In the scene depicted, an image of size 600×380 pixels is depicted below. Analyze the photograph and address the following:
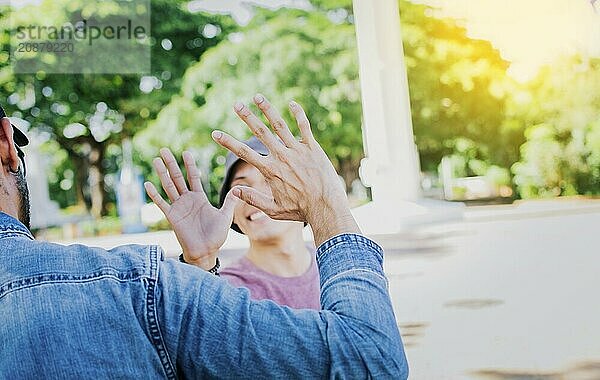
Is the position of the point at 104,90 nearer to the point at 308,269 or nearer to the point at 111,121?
the point at 111,121

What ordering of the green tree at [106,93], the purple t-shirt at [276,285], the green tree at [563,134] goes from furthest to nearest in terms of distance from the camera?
the green tree at [106,93]
the green tree at [563,134]
the purple t-shirt at [276,285]

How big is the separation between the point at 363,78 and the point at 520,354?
1.39 metres

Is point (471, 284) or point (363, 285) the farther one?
point (471, 284)

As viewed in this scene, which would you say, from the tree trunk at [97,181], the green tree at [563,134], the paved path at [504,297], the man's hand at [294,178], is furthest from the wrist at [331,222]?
the tree trunk at [97,181]

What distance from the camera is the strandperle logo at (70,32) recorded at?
22.8ft

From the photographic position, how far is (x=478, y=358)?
356 cm

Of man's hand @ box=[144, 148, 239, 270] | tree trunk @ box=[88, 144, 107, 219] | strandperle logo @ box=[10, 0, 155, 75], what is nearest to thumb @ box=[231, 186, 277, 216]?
man's hand @ box=[144, 148, 239, 270]

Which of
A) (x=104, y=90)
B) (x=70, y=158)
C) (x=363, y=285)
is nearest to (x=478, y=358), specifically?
(x=363, y=285)

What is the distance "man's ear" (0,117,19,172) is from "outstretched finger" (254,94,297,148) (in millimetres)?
205

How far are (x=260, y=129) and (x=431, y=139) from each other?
15.2 feet

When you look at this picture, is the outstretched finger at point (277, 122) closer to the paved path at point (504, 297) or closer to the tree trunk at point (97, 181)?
the paved path at point (504, 297)

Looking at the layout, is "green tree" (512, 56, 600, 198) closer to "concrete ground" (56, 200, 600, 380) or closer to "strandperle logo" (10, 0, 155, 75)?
"concrete ground" (56, 200, 600, 380)

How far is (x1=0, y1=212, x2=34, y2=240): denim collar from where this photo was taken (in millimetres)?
628

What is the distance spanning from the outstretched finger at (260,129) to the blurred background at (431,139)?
1.92 meters
